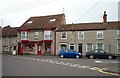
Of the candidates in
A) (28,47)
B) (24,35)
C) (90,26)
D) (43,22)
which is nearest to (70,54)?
(90,26)

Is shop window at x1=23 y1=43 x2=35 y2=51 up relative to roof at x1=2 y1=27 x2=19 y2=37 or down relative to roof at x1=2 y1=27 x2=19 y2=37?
down

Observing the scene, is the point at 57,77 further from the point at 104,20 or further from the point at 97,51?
the point at 104,20

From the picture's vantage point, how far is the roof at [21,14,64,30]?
172ft

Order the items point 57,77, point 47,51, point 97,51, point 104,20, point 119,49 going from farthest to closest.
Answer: point 47,51 → point 104,20 → point 119,49 → point 97,51 → point 57,77

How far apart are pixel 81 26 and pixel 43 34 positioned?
8.65 metres

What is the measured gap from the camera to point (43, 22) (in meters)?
55.1

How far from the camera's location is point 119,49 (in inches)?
1684

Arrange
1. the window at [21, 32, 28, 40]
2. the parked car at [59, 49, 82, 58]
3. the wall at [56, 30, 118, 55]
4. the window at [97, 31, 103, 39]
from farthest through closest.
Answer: the window at [21, 32, 28, 40], the window at [97, 31, 103, 39], the wall at [56, 30, 118, 55], the parked car at [59, 49, 82, 58]

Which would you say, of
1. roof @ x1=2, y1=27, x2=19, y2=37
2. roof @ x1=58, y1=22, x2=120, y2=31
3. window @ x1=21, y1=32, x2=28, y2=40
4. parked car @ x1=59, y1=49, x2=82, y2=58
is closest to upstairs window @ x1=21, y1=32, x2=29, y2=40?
window @ x1=21, y1=32, x2=28, y2=40

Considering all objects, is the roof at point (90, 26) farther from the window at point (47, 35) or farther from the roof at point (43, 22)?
the roof at point (43, 22)

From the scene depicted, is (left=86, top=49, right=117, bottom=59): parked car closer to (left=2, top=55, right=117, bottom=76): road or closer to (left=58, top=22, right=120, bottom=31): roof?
(left=58, top=22, right=120, bottom=31): roof

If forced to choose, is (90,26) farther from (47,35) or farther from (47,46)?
(47,46)

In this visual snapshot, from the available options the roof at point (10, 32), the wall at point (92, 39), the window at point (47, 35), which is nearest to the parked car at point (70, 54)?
the wall at point (92, 39)

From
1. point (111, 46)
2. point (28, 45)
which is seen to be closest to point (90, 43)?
point (111, 46)
